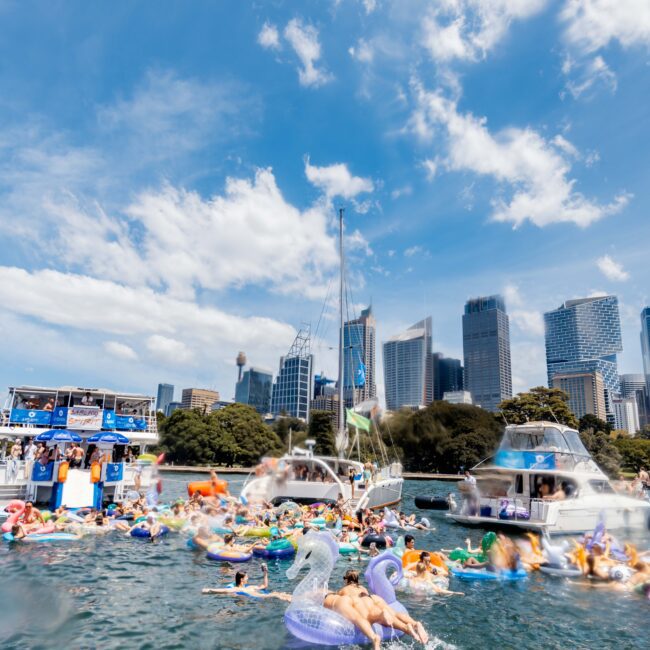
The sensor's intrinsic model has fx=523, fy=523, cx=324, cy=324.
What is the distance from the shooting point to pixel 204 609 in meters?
12.9

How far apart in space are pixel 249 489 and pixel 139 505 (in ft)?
21.0

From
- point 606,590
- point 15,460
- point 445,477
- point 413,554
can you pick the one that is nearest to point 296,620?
point 413,554

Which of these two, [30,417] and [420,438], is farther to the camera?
[420,438]

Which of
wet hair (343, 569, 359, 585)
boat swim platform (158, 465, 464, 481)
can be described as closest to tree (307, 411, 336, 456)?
boat swim platform (158, 465, 464, 481)

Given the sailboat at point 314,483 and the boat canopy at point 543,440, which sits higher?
the boat canopy at point 543,440

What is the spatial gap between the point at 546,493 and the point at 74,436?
24.7 m

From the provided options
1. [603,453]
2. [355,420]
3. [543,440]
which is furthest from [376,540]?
[603,453]

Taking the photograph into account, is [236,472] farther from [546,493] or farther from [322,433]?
[546,493]

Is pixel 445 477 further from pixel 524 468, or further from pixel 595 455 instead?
pixel 524 468

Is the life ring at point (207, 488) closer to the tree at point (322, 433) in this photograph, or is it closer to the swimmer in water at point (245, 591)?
the swimmer in water at point (245, 591)

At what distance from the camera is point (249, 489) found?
30500 mm

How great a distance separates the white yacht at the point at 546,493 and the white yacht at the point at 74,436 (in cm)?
1882

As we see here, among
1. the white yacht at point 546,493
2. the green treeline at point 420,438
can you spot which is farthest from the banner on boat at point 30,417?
the green treeline at point 420,438

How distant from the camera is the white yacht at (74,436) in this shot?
87.2 feet
